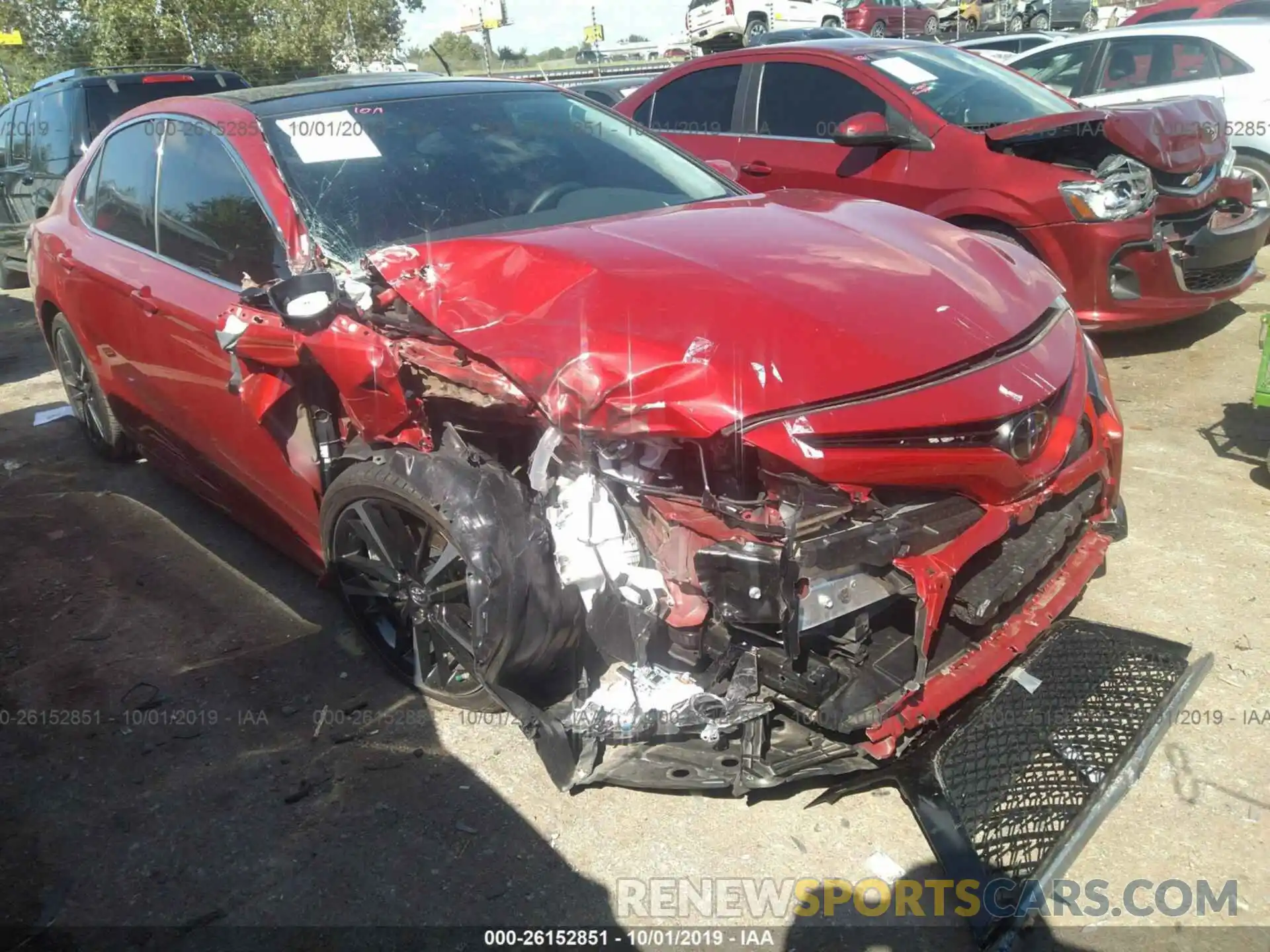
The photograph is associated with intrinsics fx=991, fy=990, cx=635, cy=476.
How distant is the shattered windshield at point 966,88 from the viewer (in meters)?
5.57

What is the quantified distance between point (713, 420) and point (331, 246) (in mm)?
1448

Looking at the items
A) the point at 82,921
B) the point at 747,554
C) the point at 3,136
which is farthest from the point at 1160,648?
the point at 3,136

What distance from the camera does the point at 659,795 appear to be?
261 centimetres

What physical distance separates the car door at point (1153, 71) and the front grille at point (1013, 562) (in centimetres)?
639

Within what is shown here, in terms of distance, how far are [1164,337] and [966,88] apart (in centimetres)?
190

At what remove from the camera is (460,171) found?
3316 millimetres

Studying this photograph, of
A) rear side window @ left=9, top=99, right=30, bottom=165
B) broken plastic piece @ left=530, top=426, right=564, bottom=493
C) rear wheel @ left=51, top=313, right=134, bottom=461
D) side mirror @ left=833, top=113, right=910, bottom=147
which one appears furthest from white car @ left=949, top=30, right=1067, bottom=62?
broken plastic piece @ left=530, top=426, right=564, bottom=493

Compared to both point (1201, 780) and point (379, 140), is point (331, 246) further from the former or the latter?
point (1201, 780)

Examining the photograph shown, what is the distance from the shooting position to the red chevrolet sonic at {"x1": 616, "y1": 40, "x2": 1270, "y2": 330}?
16.7 feet

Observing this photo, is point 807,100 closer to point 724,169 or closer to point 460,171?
point 724,169

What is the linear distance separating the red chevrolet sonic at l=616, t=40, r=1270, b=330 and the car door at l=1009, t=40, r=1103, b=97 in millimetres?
2365

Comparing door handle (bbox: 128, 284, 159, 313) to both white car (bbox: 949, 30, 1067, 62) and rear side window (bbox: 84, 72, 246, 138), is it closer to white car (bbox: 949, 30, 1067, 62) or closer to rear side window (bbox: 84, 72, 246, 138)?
rear side window (bbox: 84, 72, 246, 138)

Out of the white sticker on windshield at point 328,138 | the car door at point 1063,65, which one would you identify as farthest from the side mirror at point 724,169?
the car door at point 1063,65

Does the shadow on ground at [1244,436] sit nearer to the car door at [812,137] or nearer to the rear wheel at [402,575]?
the car door at [812,137]
